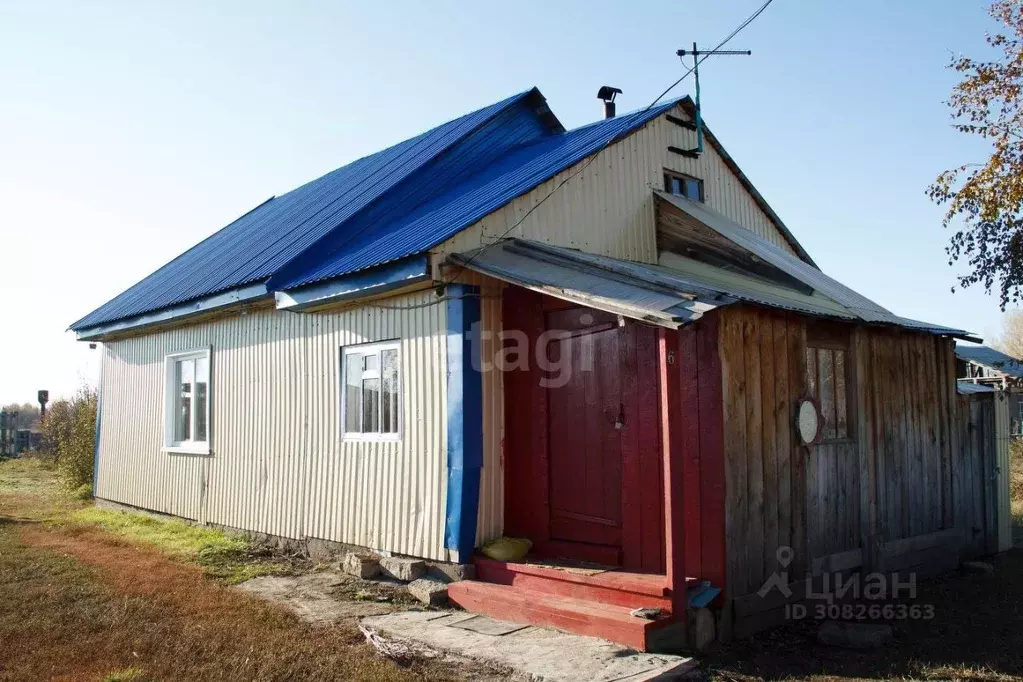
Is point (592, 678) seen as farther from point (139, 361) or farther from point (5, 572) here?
point (139, 361)

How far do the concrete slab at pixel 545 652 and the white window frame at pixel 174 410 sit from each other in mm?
5647

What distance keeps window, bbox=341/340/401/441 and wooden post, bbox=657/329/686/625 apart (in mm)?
3136

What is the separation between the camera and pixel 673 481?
252 inches

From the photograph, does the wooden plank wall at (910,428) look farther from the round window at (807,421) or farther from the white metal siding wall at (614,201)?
the white metal siding wall at (614,201)

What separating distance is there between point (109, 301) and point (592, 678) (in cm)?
1359

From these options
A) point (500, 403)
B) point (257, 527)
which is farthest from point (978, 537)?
point (257, 527)

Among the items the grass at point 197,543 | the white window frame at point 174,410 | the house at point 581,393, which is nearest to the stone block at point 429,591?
the house at point 581,393

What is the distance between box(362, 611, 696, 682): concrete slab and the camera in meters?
5.74

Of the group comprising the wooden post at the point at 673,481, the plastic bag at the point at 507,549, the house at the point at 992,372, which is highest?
the house at the point at 992,372

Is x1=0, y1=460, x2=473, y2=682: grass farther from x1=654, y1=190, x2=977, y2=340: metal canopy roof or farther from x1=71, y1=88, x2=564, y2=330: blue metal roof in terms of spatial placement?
x1=654, y1=190, x2=977, y2=340: metal canopy roof

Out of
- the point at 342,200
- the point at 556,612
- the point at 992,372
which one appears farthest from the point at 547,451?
the point at 992,372

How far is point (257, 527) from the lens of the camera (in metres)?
10.6

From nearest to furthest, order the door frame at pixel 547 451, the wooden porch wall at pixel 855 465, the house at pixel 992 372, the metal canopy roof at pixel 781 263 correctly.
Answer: the wooden porch wall at pixel 855 465 → the door frame at pixel 547 451 → the metal canopy roof at pixel 781 263 → the house at pixel 992 372

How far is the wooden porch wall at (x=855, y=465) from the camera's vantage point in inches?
284
